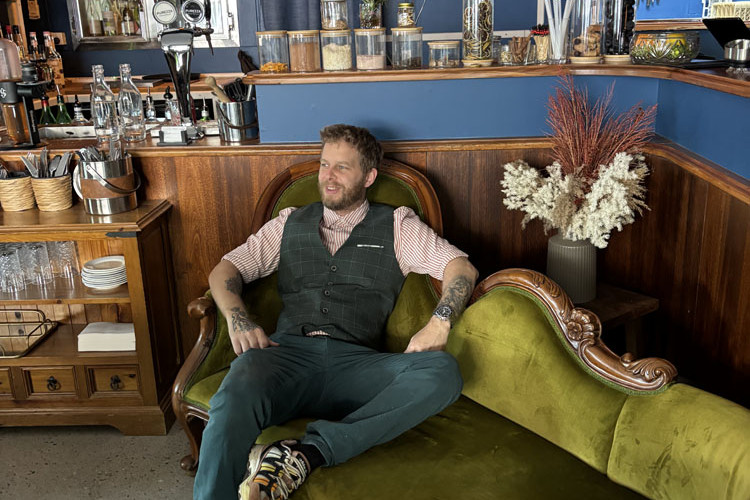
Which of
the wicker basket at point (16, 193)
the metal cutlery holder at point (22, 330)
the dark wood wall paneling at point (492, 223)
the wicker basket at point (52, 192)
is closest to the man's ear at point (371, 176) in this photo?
the dark wood wall paneling at point (492, 223)

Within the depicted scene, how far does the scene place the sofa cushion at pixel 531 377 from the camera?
1816 millimetres

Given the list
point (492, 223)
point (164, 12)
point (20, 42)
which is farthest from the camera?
point (20, 42)

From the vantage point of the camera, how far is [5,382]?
8.89 feet

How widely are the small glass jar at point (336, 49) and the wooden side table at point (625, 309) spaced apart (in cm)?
121

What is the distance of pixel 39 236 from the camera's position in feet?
8.34

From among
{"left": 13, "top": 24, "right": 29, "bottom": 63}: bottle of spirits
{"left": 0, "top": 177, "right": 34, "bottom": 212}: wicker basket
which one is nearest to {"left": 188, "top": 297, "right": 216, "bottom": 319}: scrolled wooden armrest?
{"left": 0, "top": 177, "right": 34, "bottom": 212}: wicker basket

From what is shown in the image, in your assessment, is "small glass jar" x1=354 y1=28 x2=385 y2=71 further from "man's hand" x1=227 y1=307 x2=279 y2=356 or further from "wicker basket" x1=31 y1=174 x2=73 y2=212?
"wicker basket" x1=31 y1=174 x2=73 y2=212

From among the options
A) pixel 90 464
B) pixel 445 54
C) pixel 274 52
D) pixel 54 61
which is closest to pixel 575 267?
pixel 445 54

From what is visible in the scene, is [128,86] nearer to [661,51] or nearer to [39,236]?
[39,236]

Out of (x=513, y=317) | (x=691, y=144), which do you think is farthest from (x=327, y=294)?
(x=691, y=144)

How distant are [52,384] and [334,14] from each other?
A: 1694mm

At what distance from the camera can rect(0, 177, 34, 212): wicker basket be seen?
106 inches

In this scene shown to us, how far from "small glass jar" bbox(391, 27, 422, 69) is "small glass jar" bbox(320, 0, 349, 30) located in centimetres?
19

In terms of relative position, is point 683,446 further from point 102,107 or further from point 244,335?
point 102,107
